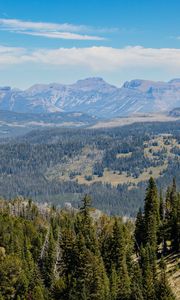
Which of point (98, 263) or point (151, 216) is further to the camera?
point (151, 216)

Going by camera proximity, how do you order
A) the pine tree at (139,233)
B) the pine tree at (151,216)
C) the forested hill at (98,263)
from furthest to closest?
the pine tree at (139,233)
the pine tree at (151,216)
the forested hill at (98,263)

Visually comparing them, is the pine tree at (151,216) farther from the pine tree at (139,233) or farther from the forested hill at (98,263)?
the pine tree at (139,233)

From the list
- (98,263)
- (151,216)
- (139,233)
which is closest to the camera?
(98,263)

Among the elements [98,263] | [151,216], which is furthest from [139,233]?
[98,263]

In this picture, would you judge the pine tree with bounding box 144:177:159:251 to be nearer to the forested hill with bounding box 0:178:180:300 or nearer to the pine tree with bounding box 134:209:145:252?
the forested hill with bounding box 0:178:180:300

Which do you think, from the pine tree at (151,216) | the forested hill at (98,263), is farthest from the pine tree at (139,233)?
the pine tree at (151,216)

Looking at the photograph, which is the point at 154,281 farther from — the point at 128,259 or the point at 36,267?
the point at 36,267

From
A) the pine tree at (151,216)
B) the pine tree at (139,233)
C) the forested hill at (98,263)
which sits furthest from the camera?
the pine tree at (139,233)

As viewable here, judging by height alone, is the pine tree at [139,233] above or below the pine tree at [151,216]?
below

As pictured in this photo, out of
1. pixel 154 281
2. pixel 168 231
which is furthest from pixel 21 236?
pixel 154 281

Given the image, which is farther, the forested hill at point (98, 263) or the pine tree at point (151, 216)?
the pine tree at point (151, 216)

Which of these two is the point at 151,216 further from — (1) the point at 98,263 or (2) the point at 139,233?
(1) the point at 98,263

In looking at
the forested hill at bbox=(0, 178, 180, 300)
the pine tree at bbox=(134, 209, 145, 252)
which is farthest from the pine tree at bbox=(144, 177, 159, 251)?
the pine tree at bbox=(134, 209, 145, 252)

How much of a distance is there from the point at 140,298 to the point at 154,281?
25.7 ft
